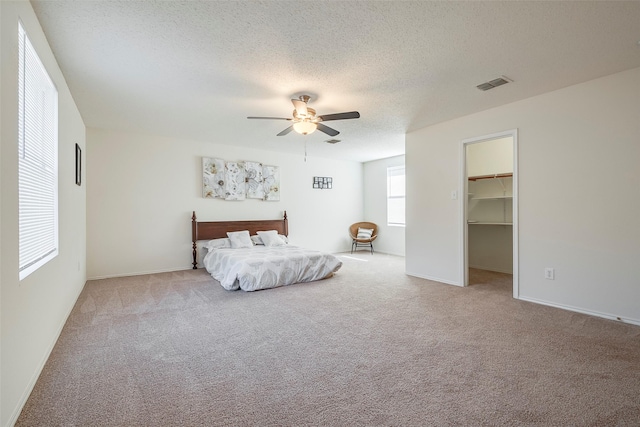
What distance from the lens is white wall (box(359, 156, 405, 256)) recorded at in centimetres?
754

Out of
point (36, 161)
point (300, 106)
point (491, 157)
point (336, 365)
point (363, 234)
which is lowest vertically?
point (336, 365)

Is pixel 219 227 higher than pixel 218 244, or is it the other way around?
pixel 219 227

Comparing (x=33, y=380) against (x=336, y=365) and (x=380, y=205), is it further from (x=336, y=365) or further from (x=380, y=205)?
(x=380, y=205)

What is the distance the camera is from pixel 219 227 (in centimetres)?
595

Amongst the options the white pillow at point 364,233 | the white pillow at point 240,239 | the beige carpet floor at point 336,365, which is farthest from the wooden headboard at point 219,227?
the white pillow at point 364,233

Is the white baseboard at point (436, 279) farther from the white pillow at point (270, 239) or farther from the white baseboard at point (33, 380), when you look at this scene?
the white baseboard at point (33, 380)

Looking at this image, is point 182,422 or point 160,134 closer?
point 182,422

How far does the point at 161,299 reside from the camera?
384 cm

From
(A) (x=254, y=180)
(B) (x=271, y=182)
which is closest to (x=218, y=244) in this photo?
(A) (x=254, y=180)

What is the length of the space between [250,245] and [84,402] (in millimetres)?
3949

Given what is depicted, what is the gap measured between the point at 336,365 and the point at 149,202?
466cm

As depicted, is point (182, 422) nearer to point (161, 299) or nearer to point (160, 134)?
point (161, 299)

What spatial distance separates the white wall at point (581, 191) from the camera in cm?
301

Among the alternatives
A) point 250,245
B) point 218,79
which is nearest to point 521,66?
point 218,79
